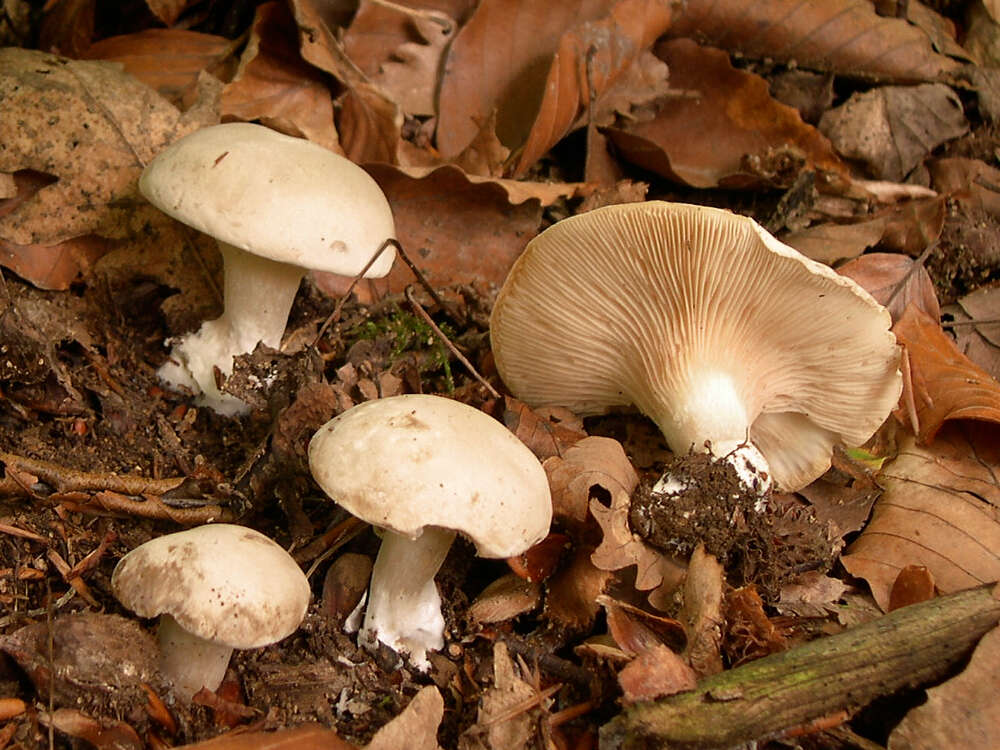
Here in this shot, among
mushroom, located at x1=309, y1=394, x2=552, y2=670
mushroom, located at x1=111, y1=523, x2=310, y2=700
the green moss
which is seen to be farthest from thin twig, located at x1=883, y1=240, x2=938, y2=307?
mushroom, located at x1=111, y1=523, x2=310, y2=700

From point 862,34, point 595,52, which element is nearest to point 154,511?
point 595,52

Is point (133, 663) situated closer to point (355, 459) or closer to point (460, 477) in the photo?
point (355, 459)

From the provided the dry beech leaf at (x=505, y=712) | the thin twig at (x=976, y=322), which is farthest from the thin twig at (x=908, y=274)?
the dry beech leaf at (x=505, y=712)

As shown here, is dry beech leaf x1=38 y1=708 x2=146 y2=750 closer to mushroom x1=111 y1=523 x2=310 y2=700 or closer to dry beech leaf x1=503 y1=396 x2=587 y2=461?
mushroom x1=111 y1=523 x2=310 y2=700

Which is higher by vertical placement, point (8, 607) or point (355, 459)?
point (355, 459)

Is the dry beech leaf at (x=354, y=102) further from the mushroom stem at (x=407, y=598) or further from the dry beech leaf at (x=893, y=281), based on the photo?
the dry beech leaf at (x=893, y=281)
